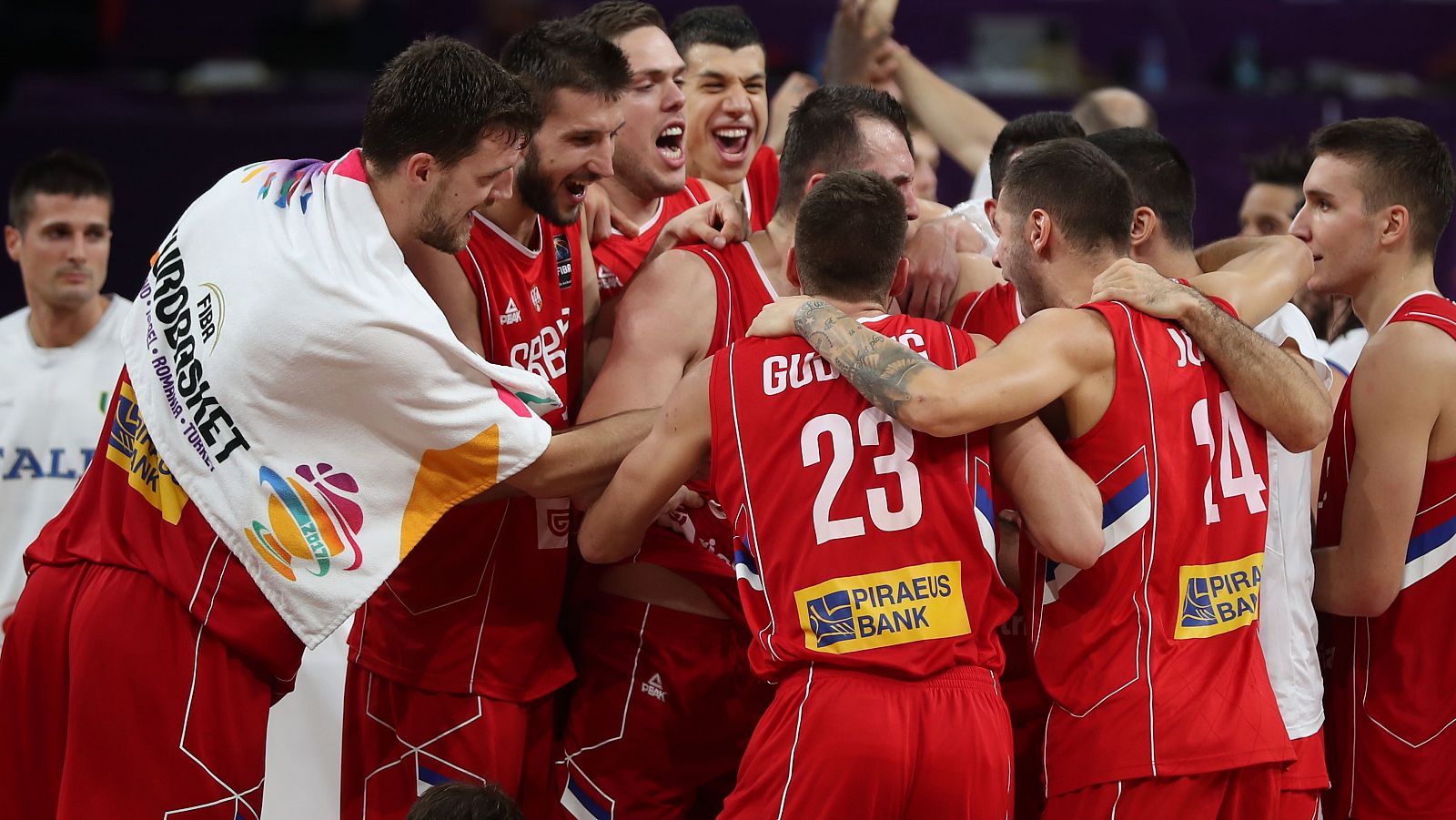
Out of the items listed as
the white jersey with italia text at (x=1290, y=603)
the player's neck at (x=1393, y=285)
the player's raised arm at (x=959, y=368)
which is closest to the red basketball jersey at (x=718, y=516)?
the player's raised arm at (x=959, y=368)

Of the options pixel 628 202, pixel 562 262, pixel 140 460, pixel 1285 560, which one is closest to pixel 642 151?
pixel 628 202

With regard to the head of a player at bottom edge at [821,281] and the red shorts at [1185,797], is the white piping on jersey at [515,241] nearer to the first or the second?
the head of a player at bottom edge at [821,281]

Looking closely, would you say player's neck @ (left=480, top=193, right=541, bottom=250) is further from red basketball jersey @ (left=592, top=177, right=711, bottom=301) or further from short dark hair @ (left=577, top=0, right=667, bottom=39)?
short dark hair @ (left=577, top=0, right=667, bottom=39)

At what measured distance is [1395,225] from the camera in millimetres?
4301

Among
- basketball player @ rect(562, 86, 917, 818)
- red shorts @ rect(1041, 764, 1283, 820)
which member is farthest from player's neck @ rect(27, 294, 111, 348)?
red shorts @ rect(1041, 764, 1283, 820)

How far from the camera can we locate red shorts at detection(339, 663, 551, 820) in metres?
4.21

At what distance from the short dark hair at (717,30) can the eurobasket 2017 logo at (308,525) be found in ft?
9.80

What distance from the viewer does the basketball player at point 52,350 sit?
21.7ft

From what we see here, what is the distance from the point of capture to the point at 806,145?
4.29 meters

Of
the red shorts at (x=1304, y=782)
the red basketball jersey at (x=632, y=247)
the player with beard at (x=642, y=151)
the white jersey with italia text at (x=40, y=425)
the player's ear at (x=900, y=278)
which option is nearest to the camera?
the player's ear at (x=900, y=278)

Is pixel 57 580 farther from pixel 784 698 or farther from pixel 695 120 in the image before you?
pixel 695 120

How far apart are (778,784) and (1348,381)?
82.8 inches

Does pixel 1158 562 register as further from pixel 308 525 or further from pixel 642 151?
pixel 642 151

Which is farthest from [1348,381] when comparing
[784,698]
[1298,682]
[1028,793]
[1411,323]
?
[784,698]
